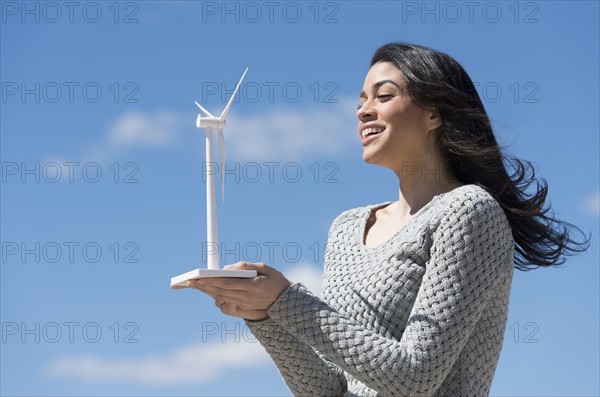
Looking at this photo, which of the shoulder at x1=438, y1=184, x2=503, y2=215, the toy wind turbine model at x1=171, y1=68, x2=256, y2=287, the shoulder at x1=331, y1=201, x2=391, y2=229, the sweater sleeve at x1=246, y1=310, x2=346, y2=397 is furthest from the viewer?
the shoulder at x1=331, y1=201, x2=391, y2=229

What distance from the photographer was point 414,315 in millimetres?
3367

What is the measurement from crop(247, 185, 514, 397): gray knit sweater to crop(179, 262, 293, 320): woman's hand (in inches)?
2.2

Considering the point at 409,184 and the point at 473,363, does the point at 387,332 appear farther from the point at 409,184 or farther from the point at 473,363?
the point at 409,184

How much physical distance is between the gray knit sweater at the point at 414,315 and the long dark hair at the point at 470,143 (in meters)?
0.24

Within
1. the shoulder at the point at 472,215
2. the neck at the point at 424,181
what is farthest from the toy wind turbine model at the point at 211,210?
the neck at the point at 424,181

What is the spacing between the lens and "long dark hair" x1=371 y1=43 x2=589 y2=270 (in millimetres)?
3789

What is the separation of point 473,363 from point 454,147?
0.93 meters

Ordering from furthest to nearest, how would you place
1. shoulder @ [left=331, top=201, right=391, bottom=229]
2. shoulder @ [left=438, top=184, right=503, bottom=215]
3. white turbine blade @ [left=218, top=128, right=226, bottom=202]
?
shoulder @ [left=331, top=201, right=391, bottom=229] < shoulder @ [left=438, top=184, right=503, bottom=215] < white turbine blade @ [left=218, top=128, right=226, bottom=202]

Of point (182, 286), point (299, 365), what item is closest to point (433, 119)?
point (299, 365)

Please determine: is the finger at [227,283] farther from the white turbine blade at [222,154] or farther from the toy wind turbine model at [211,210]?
the white turbine blade at [222,154]

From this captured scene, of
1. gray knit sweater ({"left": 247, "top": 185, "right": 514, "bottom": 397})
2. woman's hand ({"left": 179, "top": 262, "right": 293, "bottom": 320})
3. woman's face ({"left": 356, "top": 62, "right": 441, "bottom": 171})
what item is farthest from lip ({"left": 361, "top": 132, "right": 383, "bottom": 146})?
woman's hand ({"left": 179, "top": 262, "right": 293, "bottom": 320})

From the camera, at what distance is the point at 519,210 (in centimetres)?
377

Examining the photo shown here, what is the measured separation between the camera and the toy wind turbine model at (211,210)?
10.2 feet

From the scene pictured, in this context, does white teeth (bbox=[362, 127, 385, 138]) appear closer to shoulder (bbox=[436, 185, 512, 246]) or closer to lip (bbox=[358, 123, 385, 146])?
lip (bbox=[358, 123, 385, 146])
